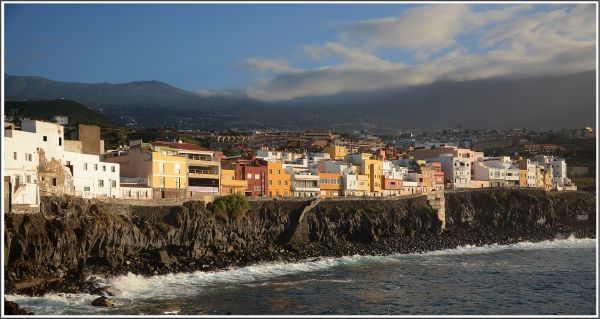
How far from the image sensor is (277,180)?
75.0m

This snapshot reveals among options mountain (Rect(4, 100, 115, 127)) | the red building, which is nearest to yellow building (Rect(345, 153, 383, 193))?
the red building

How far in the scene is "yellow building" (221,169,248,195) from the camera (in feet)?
222

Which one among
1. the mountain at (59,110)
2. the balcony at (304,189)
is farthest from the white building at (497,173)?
the mountain at (59,110)

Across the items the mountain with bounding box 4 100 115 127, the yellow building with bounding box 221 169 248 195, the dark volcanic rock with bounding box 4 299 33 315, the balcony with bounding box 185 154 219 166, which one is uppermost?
the mountain with bounding box 4 100 115 127

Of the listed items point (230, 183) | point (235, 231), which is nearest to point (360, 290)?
point (235, 231)

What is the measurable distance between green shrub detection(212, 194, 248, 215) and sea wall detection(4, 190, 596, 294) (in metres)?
0.50

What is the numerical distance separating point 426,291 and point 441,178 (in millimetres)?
55154

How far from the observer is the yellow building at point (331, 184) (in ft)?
265

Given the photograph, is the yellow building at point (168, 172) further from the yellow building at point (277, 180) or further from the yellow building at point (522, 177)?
the yellow building at point (522, 177)

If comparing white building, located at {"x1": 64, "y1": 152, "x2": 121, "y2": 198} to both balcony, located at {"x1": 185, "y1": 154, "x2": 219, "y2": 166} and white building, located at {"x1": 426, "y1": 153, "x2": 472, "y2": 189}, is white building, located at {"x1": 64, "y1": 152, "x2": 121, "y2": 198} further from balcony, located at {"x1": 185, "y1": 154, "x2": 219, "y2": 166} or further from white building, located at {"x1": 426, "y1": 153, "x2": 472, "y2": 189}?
white building, located at {"x1": 426, "y1": 153, "x2": 472, "y2": 189}

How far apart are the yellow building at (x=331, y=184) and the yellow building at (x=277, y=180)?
18.4ft

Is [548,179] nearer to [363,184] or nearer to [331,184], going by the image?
[363,184]

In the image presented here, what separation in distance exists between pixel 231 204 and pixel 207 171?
6.42 m

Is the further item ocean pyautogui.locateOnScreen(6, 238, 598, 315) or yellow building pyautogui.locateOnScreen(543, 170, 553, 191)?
yellow building pyautogui.locateOnScreen(543, 170, 553, 191)
